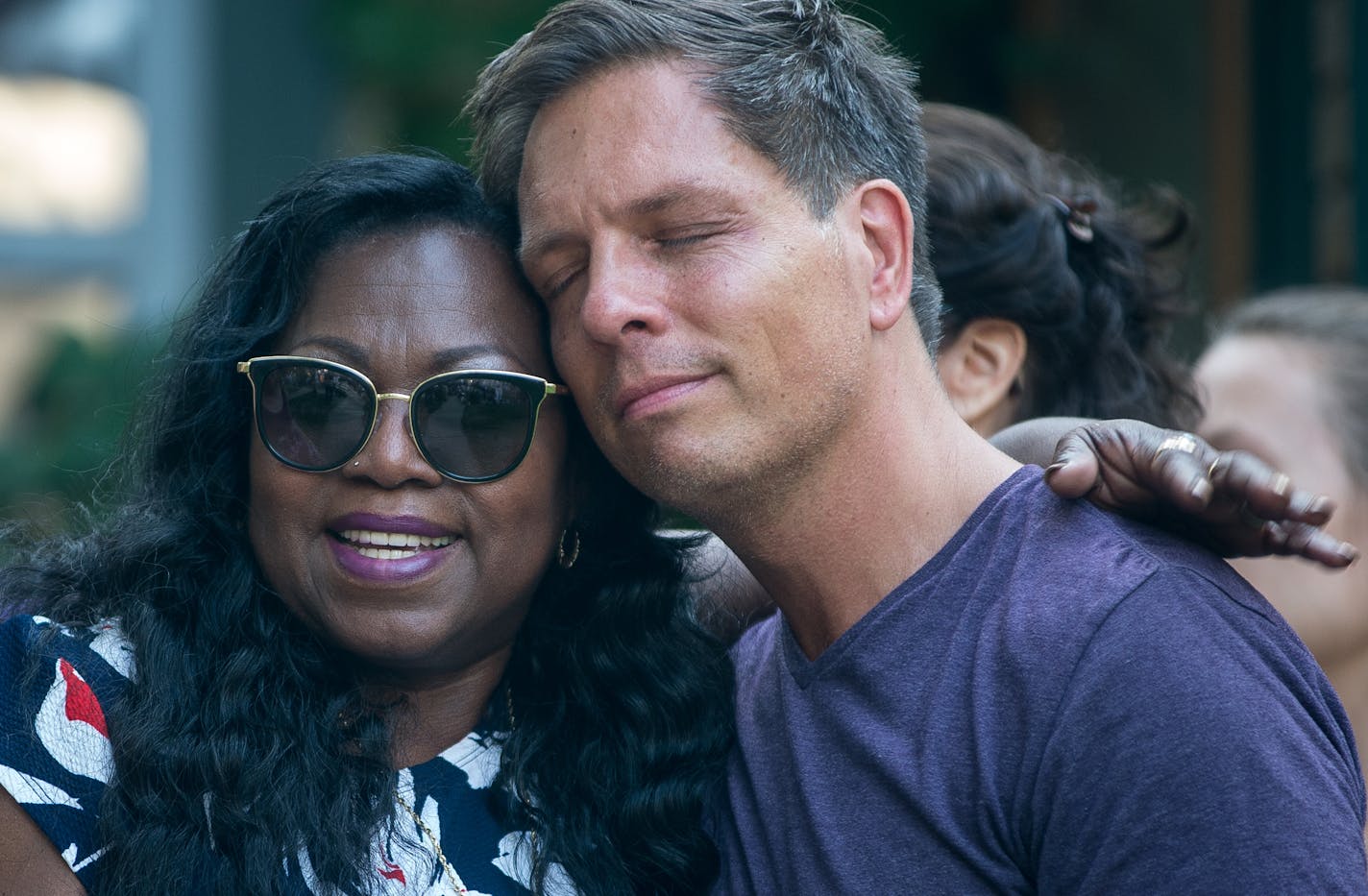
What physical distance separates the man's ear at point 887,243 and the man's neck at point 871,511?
178 mm

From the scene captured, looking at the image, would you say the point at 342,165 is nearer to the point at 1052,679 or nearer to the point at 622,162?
the point at 622,162

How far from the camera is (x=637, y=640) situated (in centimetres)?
262

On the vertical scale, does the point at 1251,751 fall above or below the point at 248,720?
above

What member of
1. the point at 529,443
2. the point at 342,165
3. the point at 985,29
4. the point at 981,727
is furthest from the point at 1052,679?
the point at 985,29

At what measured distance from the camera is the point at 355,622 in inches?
90.1

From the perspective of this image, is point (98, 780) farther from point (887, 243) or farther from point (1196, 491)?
point (1196, 491)

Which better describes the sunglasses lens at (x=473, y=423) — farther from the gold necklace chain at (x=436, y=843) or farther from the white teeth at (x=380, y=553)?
the gold necklace chain at (x=436, y=843)

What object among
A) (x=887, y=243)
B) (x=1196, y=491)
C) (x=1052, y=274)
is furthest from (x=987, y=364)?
(x=1196, y=491)

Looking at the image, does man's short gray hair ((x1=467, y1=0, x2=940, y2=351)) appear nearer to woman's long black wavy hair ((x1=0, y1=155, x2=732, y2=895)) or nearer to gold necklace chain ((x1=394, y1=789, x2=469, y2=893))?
woman's long black wavy hair ((x1=0, y1=155, x2=732, y2=895))

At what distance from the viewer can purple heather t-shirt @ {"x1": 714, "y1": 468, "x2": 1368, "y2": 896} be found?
1.74 metres

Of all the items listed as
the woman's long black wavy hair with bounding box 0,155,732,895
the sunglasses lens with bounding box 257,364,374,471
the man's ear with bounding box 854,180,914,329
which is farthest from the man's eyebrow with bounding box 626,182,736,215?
the sunglasses lens with bounding box 257,364,374,471

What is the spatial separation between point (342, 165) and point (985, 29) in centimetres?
520

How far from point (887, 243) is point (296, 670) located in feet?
3.81

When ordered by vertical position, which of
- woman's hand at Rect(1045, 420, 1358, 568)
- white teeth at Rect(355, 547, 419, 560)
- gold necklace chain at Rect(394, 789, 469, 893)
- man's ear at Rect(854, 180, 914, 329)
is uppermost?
man's ear at Rect(854, 180, 914, 329)
